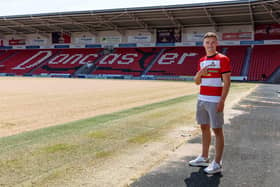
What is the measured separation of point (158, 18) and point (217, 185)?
148 ft

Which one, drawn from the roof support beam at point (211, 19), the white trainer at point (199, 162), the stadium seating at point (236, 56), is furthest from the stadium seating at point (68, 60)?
the white trainer at point (199, 162)

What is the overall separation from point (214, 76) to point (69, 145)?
2942 mm

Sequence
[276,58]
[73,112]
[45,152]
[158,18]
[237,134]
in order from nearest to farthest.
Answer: [45,152], [237,134], [73,112], [276,58], [158,18]

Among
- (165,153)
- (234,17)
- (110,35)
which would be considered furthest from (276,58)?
(165,153)

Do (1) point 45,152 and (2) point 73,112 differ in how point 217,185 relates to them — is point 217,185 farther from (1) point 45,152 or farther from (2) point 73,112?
(2) point 73,112

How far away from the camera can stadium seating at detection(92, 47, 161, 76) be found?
47750mm

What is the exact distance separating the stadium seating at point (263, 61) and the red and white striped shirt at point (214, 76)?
37335 mm

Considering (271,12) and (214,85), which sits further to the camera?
(271,12)

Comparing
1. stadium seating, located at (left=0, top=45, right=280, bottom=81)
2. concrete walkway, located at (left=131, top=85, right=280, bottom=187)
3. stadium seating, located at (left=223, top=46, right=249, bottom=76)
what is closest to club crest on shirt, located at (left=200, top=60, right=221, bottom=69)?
concrete walkway, located at (left=131, top=85, right=280, bottom=187)

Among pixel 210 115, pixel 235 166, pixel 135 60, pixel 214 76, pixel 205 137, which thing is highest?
pixel 135 60

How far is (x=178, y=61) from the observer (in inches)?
1844

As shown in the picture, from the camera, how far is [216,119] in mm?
4227

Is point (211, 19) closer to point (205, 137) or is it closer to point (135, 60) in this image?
point (135, 60)

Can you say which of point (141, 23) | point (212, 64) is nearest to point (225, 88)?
point (212, 64)
